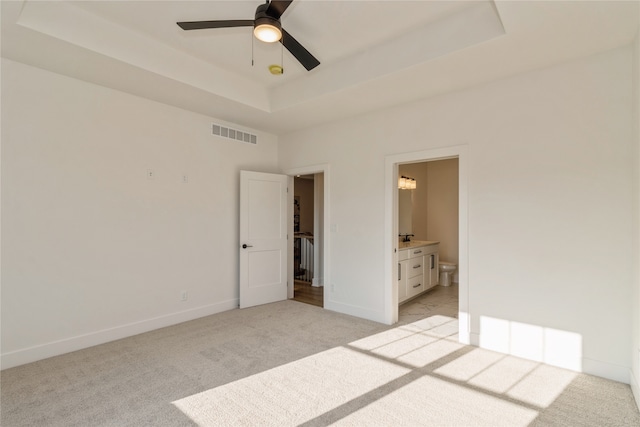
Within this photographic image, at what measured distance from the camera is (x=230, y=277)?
4.64 m

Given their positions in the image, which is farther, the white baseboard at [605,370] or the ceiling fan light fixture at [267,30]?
the white baseboard at [605,370]

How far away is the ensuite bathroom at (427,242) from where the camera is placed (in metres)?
4.64

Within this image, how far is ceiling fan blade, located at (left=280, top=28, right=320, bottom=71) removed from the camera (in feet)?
7.49

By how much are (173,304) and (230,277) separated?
0.87 metres

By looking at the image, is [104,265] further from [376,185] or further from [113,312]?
[376,185]

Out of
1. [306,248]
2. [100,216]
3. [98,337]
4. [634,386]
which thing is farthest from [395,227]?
[98,337]

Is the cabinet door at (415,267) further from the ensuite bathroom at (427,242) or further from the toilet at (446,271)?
the toilet at (446,271)

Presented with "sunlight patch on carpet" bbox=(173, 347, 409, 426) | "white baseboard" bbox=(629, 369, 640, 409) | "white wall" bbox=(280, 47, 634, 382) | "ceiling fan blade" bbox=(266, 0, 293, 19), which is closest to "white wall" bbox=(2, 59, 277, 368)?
"sunlight patch on carpet" bbox=(173, 347, 409, 426)

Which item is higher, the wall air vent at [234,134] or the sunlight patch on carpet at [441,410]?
the wall air vent at [234,134]

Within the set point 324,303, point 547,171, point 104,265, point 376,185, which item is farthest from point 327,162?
point 104,265

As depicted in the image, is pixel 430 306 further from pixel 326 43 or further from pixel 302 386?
pixel 326 43

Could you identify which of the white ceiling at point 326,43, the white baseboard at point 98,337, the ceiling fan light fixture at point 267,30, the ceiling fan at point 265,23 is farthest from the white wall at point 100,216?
the ceiling fan light fixture at point 267,30

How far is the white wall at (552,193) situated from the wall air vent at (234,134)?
7.87 ft

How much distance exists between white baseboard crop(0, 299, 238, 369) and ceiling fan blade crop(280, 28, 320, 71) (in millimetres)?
3400
